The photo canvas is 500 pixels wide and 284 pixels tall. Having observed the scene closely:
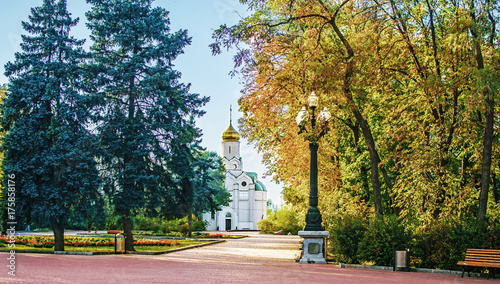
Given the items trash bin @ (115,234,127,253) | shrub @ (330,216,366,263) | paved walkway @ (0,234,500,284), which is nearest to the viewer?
paved walkway @ (0,234,500,284)

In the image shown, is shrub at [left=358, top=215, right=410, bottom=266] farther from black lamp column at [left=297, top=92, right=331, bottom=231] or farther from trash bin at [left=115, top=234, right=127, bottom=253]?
trash bin at [left=115, top=234, right=127, bottom=253]

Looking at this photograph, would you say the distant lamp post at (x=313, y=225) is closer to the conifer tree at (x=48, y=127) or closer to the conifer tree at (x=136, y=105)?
the conifer tree at (x=136, y=105)

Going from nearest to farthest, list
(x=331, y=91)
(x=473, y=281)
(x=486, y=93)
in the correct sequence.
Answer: (x=473, y=281)
(x=486, y=93)
(x=331, y=91)

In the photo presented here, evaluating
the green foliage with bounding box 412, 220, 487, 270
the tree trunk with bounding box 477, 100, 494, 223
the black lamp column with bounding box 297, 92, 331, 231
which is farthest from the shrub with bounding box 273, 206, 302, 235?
the tree trunk with bounding box 477, 100, 494, 223

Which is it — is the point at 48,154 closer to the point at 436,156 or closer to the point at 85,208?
the point at 85,208

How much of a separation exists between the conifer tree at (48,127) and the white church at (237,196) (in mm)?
66240

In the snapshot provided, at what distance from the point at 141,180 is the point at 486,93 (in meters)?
14.2

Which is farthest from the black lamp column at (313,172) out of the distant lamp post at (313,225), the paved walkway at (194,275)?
the paved walkway at (194,275)

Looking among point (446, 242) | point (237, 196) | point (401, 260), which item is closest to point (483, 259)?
point (446, 242)

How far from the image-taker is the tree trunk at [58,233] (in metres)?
21.9

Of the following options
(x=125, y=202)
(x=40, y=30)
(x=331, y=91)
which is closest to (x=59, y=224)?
(x=125, y=202)

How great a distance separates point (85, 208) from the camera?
73.8 feet

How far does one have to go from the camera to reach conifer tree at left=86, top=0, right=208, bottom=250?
2347cm

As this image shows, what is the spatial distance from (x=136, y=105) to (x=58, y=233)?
6421mm
